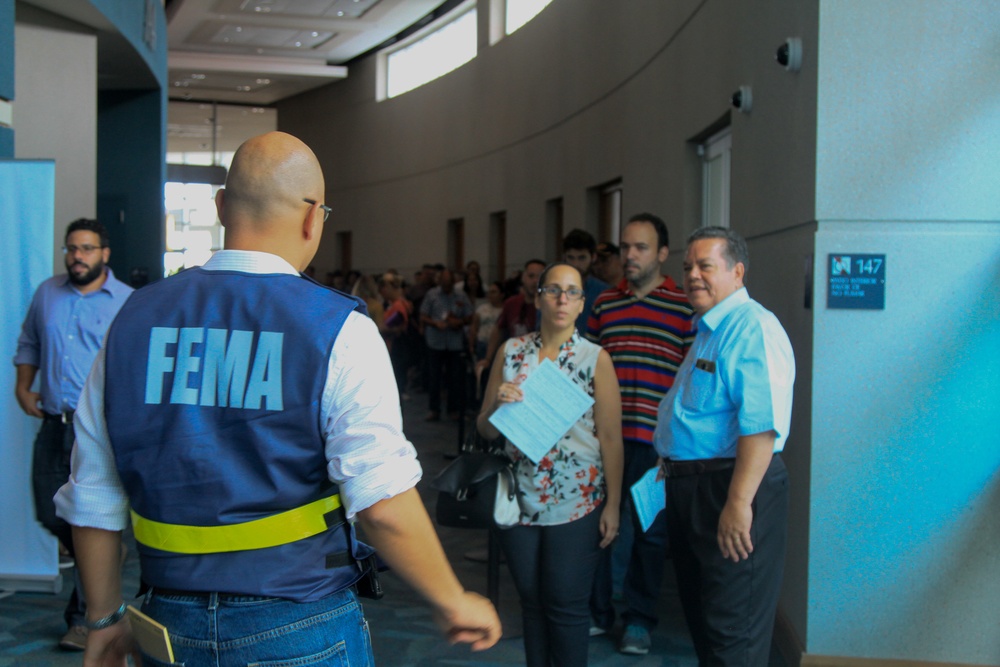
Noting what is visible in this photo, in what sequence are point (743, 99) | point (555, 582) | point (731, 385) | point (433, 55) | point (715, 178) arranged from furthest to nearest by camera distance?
point (433, 55) → point (715, 178) → point (743, 99) → point (555, 582) → point (731, 385)

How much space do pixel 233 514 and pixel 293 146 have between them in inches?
24.9

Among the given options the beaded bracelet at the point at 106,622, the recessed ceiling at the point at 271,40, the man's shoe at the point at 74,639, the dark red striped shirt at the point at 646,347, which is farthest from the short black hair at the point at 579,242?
the recessed ceiling at the point at 271,40

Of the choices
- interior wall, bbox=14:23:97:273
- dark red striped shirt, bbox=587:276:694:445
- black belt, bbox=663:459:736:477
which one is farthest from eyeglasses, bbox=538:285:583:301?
interior wall, bbox=14:23:97:273

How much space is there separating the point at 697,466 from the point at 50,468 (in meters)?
2.92

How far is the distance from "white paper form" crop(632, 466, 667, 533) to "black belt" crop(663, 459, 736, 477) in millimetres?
123

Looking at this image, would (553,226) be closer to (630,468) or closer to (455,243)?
(455,243)

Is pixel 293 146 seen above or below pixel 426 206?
below

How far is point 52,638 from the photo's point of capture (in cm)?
425

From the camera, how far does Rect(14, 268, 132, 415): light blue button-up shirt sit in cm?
441

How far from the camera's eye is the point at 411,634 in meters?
4.34

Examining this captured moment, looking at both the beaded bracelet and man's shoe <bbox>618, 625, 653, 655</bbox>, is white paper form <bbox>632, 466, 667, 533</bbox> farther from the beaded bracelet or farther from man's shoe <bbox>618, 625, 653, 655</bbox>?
the beaded bracelet

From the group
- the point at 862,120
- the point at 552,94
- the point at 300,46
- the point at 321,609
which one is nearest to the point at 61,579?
the point at 321,609

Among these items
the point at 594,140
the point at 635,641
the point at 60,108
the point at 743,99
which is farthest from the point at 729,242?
the point at 594,140

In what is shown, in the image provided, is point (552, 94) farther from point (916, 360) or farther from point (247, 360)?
point (247, 360)
